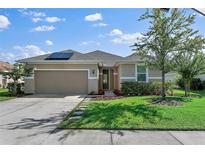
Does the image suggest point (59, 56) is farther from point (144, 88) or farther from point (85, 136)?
point (85, 136)

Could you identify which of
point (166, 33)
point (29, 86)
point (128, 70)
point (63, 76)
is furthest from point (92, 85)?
point (166, 33)

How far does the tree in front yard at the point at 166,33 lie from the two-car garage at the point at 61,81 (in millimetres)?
8148

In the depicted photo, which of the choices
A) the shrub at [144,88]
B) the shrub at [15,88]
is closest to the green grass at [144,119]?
the shrub at [144,88]

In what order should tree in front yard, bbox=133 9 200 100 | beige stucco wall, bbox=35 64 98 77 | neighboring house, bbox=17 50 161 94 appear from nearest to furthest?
1. tree in front yard, bbox=133 9 200 100
2. neighboring house, bbox=17 50 161 94
3. beige stucco wall, bbox=35 64 98 77

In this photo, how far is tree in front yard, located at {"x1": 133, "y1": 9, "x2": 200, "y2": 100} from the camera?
1231cm

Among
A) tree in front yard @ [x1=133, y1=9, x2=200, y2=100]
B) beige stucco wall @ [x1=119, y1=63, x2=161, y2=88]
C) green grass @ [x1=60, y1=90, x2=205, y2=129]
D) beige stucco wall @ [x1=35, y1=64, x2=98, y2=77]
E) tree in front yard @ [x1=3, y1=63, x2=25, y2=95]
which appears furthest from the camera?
beige stucco wall @ [x1=35, y1=64, x2=98, y2=77]

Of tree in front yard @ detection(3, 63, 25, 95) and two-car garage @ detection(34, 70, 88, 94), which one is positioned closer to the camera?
tree in front yard @ detection(3, 63, 25, 95)

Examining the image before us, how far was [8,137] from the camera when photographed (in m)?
6.52

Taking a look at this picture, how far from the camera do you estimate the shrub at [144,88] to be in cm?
1742

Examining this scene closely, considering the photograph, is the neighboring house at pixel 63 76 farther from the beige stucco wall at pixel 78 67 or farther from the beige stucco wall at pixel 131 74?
the beige stucco wall at pixel 131 74

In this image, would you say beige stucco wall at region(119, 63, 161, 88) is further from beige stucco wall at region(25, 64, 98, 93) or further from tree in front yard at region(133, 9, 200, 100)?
tree in front yard at region(133, 9, 200, 100)

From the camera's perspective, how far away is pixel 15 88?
19219 mm

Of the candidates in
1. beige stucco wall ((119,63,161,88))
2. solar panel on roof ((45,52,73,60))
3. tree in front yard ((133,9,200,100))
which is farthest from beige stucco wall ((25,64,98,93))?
tree in front yard ((133,9,200,100))

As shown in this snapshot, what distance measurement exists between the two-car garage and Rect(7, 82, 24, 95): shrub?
1141 mm
